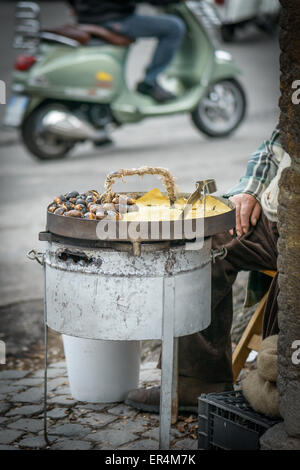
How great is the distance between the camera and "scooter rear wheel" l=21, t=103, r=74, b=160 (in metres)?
8.08

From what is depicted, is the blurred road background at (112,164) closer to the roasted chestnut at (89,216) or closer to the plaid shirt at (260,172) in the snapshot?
the plaid shirt at (260,172)

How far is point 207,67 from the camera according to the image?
8.80 metres

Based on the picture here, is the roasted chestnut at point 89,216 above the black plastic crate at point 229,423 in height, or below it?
above

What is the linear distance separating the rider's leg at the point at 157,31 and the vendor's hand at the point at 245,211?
200 inches

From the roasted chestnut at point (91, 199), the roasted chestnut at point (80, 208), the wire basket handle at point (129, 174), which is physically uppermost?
the wire basket handle at point (129, 174)

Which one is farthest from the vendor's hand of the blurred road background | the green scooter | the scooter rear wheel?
the scooter rear wheel

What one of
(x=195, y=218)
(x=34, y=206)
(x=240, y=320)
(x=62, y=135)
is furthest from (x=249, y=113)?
(x=195, y=218)

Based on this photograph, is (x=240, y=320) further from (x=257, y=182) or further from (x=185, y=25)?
(x=185, y=25)

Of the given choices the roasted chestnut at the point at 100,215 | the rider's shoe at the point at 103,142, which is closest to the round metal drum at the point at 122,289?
the roasted chestnut at the point at 100,215

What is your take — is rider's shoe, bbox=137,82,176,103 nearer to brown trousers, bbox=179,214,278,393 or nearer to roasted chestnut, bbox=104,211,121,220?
brown trousers, bbox=179,214,278,393

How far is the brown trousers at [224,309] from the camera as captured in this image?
3.24 meters

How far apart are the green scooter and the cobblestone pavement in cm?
467

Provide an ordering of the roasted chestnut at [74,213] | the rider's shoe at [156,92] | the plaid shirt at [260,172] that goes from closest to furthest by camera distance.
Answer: the roasted chestnut at [74,213] → the plaid shirt at [260,172] → the rider's shoe at [156,92]

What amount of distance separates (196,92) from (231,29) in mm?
6152
